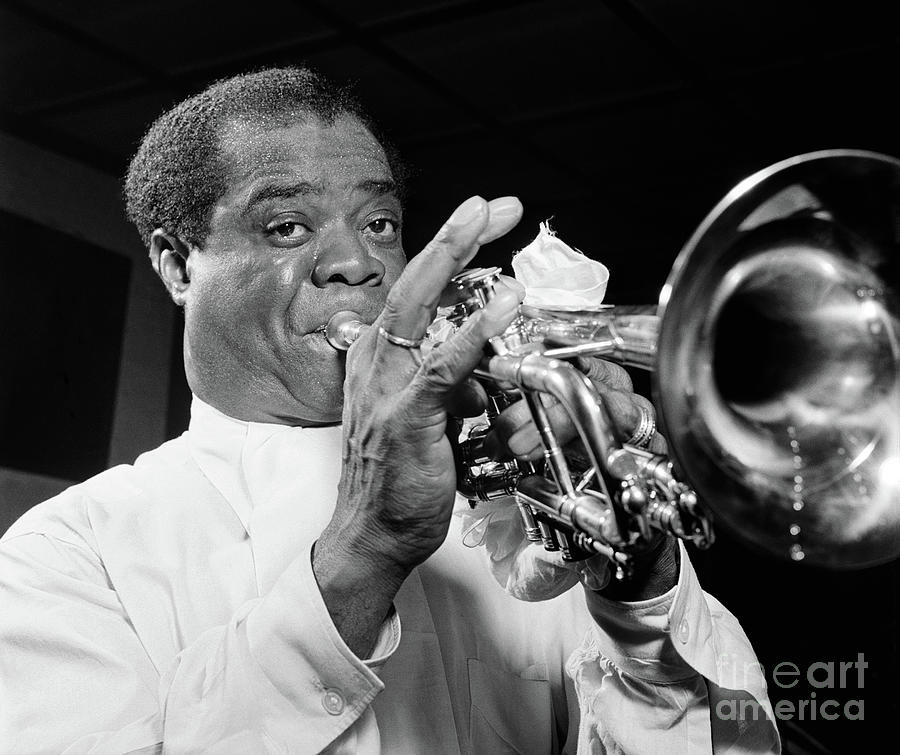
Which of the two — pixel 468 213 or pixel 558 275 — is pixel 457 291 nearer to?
pixel 468 213

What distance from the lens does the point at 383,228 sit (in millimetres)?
2074

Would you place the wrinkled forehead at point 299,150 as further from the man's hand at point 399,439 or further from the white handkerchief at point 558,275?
the man's hand at point 399,439

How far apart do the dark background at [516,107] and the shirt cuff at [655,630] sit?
2201mm

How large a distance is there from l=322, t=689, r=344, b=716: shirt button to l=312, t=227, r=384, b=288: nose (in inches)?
28.9

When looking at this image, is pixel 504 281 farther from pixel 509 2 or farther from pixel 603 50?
pixel 603 50

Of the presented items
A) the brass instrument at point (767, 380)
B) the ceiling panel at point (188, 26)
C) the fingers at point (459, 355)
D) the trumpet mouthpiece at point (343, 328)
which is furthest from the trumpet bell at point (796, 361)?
the ceiling panel at point (188, 26)

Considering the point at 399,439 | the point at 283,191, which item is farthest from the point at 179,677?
the point at 283,191

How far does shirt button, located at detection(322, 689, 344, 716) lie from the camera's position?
1.49 metres

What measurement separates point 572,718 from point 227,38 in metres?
2.71

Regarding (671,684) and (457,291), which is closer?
(457,291)

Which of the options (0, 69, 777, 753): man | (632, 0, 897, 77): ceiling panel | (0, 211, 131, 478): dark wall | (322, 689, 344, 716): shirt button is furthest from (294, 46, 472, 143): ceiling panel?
(322, 689, 344, 716): shirt button

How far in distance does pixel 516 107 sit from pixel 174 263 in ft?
8.05

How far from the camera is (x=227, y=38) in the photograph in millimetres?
3822

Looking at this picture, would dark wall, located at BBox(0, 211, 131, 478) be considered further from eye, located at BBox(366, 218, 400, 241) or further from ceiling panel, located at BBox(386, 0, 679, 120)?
eye, located at BBox(366, 218, 400, 241)
